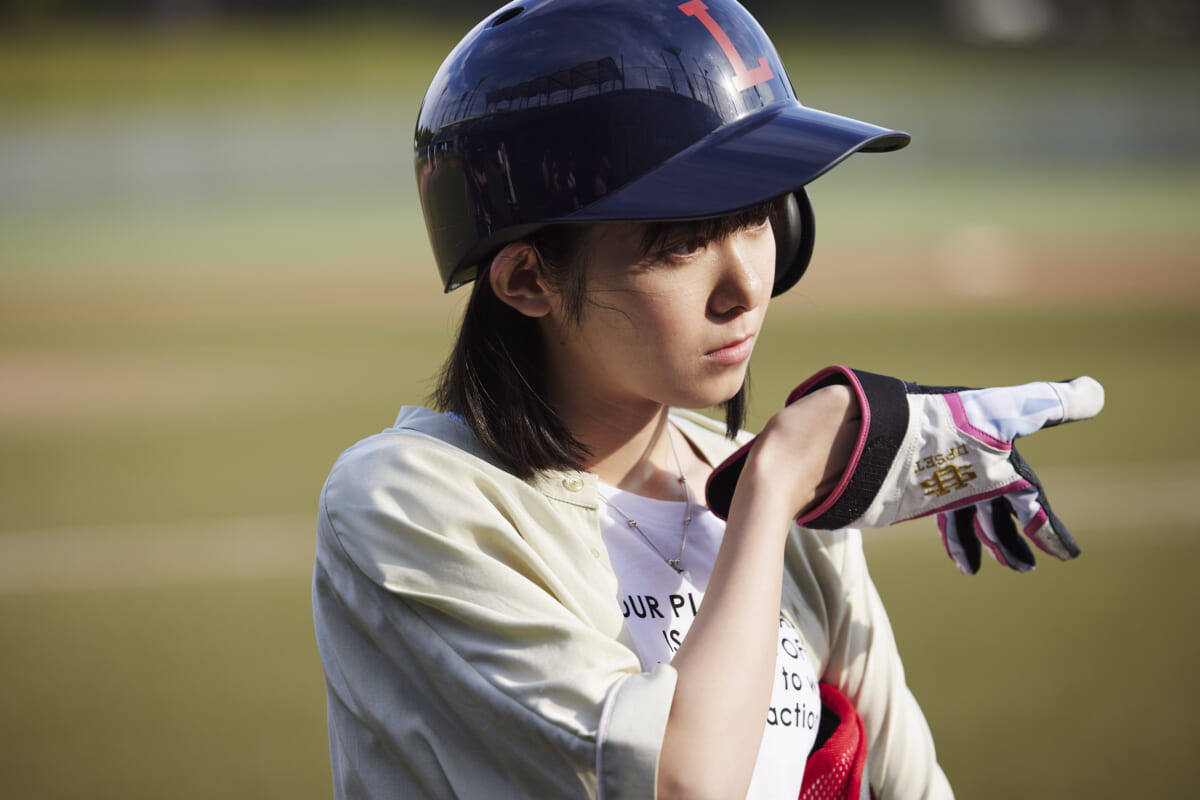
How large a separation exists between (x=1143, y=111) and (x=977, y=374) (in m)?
21.4

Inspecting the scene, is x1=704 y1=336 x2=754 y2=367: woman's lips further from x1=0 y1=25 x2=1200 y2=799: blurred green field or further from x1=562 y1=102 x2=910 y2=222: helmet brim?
x1=0 y1=25 x2=1200 y2=799: blurred green field

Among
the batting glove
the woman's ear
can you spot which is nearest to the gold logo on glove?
the batting glove

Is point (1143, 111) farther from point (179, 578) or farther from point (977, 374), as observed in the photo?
point (179, 578)

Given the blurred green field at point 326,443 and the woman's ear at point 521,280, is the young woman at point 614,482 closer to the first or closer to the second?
the woman's ear at point 521,280

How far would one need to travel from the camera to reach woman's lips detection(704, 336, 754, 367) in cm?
154

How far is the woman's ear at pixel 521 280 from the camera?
63.8 inches

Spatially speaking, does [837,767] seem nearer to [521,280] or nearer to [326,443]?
[521,280]

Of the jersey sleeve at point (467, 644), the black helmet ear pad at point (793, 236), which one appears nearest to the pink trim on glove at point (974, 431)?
the black helmet ear pad at point (793, 236)

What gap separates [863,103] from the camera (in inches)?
1213

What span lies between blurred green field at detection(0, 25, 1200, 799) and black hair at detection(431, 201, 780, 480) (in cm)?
284

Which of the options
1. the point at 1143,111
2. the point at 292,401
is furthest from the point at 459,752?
the point at 1143,111

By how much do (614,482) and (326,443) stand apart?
23.8 feet

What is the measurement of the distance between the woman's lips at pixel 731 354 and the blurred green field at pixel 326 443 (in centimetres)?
287

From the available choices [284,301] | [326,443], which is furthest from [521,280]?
[284,301]
